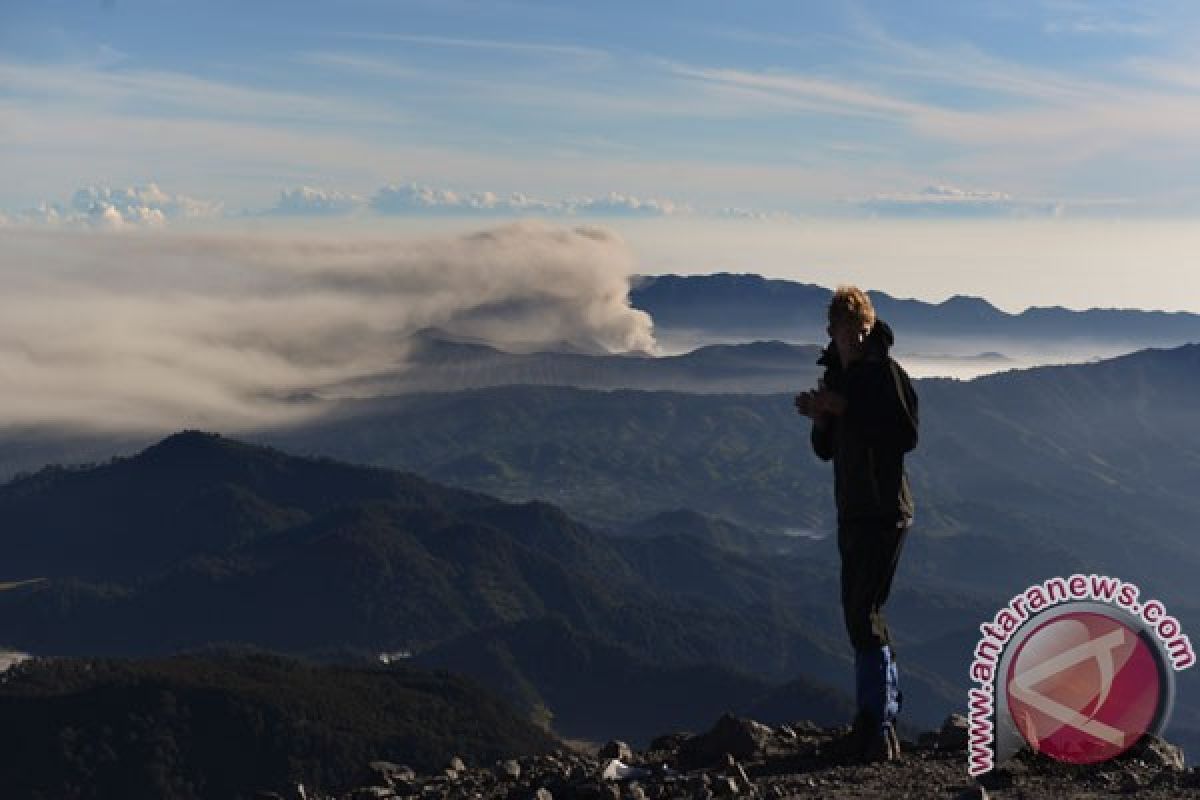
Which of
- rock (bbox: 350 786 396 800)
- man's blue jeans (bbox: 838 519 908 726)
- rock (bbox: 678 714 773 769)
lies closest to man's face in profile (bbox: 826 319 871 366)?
man's blue jeans (bbox: 838 519 908 726)

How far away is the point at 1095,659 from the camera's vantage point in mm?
12820

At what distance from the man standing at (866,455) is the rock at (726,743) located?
3.77m

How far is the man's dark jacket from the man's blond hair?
281mm

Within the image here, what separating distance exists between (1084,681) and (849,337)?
4685 millimetres

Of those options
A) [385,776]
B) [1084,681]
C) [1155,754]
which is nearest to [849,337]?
[1084,681]

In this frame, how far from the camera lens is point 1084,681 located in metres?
13.0

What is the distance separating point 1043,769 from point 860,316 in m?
5.07

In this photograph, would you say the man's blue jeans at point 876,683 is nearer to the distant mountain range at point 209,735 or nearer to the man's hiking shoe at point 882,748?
the man's hiking shoe at point 882,748

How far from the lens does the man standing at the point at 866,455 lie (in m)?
15.8

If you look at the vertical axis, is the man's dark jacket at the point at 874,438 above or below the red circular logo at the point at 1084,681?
above

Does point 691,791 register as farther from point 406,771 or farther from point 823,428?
point 406,771

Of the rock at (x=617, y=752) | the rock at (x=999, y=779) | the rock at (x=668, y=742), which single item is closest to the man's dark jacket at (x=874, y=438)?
the rock at (x=999, y=779)

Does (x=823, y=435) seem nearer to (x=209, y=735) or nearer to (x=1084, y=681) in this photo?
(x=1084, y=681)

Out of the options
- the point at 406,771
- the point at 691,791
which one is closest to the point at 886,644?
the point at 691,791
